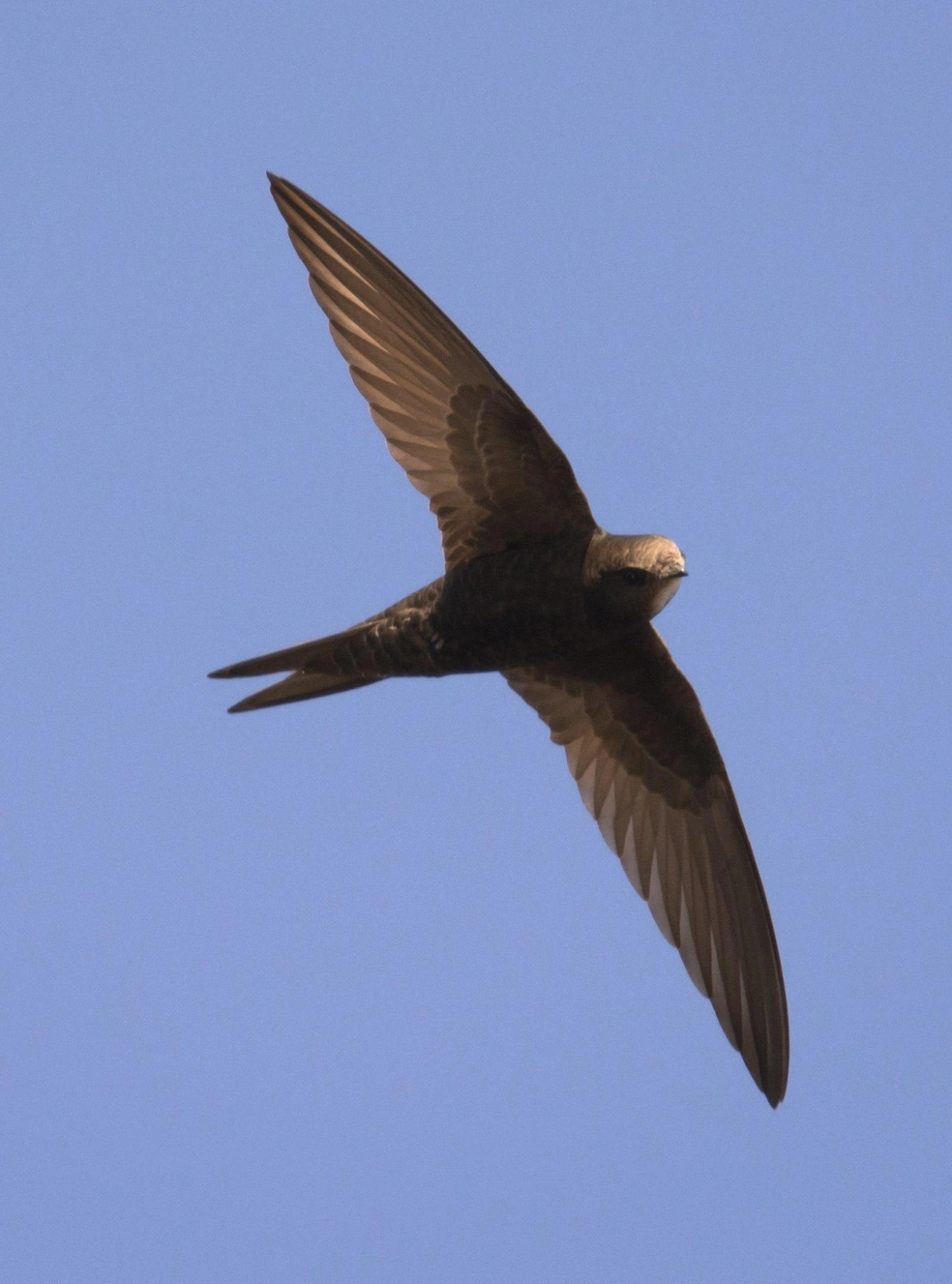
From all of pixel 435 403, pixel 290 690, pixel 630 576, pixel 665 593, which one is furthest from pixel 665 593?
pixel 290 690

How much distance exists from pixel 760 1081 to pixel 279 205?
110 inches

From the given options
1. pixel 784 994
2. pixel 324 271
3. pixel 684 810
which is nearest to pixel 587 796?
pixel 684 810

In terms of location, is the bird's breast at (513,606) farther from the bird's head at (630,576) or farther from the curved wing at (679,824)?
the curved wing at (679,824)

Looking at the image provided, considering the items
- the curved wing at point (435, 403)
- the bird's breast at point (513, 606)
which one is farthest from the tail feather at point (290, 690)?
the curved wing at point (435, 403)

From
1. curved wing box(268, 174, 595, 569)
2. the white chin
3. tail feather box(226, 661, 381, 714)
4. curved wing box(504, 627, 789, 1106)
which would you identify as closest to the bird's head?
the white chin

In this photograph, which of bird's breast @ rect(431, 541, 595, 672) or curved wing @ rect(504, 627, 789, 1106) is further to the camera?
curved wing @ rect(504, 627, 789, 1106)

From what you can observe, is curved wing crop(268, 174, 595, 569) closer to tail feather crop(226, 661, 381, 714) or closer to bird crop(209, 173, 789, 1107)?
bird crop(209, 173, 789, 1107)

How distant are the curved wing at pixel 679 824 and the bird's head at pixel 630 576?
1.76 ft

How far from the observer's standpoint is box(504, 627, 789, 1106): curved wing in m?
5.44

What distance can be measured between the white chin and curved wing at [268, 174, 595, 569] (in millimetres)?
302

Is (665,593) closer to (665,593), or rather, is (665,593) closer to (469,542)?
(665,593)

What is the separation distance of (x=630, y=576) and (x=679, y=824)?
3.83 feet

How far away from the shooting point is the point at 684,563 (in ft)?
15.5

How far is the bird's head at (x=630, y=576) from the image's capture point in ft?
15.4
